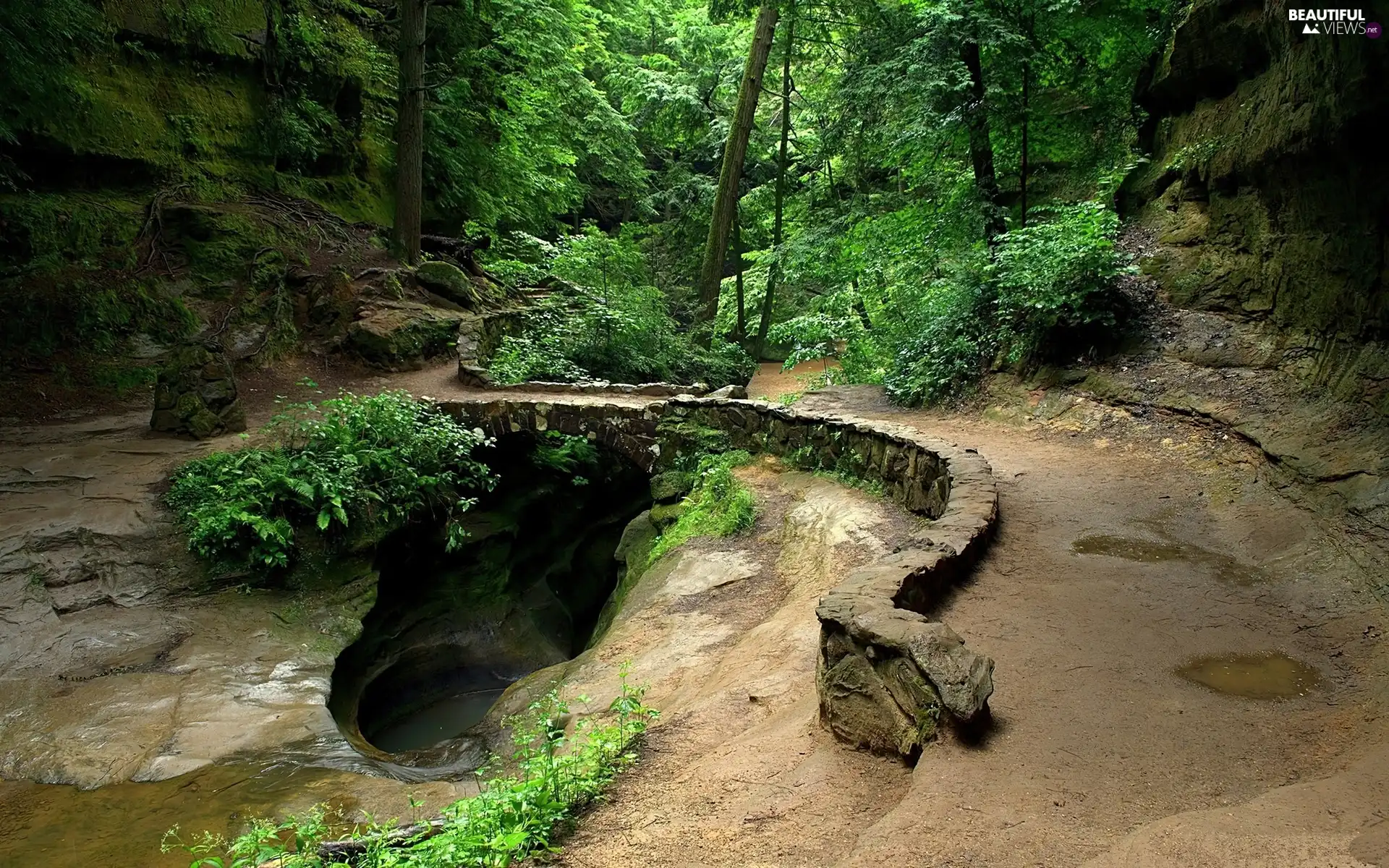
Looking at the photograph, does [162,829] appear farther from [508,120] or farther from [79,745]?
[508,120]

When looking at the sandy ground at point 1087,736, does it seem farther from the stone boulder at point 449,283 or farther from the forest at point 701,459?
the stone boulder at point 449,283

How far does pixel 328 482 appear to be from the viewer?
8.34 meters

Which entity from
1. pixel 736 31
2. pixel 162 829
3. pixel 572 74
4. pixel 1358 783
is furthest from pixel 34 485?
pixel 736 31

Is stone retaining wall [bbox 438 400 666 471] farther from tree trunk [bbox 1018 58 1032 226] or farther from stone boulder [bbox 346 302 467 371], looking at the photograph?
tree trunk [bbox 1018 58 1032 226]

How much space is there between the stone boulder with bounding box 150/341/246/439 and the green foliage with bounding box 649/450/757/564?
605cm

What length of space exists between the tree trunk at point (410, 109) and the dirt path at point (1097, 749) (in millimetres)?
13184

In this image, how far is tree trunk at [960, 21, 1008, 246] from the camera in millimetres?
10258

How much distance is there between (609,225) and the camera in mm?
29734

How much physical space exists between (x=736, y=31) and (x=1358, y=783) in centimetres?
2168

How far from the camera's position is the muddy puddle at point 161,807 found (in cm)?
443

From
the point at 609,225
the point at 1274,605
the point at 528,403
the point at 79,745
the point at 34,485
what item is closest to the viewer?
the point at 1274,605

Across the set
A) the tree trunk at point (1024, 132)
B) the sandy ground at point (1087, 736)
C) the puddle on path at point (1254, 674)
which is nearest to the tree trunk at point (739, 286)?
the tree trunk at point (1024, 132)

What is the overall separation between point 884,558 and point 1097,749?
172 cm

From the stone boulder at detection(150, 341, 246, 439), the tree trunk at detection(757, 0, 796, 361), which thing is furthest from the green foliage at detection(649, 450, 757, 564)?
the tree trunk at detection(757, 0, 796, 361)
